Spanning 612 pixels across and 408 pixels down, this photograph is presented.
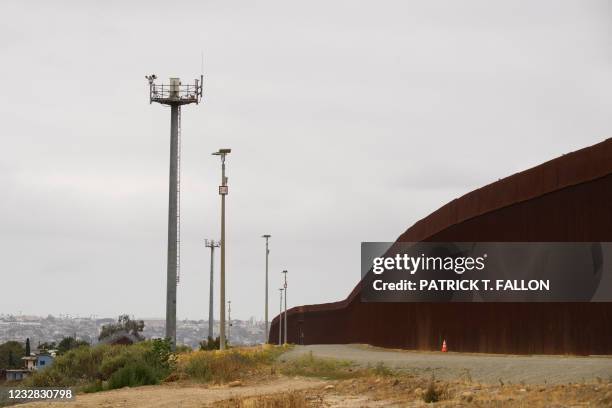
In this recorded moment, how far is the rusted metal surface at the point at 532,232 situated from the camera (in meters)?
30.7

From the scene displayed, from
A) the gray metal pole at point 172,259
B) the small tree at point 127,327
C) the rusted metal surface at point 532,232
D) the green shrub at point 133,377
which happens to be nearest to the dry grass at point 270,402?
the green shrub at point 133,377

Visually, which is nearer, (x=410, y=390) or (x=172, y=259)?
(x=410, y=390)

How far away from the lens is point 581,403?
687 inches

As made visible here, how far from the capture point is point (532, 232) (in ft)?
108

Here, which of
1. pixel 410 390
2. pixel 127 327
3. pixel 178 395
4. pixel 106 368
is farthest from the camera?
pixel 127 327

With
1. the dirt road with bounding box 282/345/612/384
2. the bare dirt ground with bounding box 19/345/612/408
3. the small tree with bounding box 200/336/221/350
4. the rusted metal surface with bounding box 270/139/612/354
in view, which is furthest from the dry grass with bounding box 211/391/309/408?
the small tree with bounding box 200/336/221/350

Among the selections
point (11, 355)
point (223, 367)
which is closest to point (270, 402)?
point (223, 367)

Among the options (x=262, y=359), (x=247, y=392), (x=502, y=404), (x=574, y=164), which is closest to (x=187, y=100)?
(x=262, y=359)

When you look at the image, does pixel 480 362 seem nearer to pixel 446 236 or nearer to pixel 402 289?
pixel 446 236

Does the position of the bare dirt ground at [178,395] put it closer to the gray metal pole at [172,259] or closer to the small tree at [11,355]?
the gray metal pole at [172,259]

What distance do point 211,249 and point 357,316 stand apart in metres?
20.9

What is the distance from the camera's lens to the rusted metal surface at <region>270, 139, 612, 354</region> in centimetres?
3069

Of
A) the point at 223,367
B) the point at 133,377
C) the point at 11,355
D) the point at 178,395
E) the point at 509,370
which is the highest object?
the point at 509,370

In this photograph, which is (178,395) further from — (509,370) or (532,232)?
(532,232)
